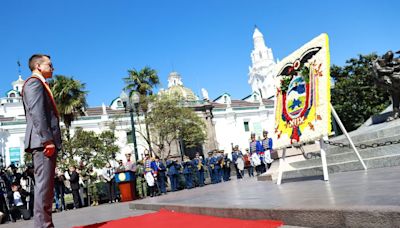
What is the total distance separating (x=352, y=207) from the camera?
2877mm

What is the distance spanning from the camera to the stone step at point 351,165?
6.80m

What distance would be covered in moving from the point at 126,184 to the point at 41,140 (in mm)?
9316

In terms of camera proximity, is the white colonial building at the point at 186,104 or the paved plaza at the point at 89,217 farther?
the white colonial building at the point at 186,104

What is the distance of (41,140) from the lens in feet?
13.3

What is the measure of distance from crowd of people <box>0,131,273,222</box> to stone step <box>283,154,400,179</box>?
20.0ft

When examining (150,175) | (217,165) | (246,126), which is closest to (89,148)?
(217,165)

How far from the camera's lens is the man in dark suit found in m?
4.02

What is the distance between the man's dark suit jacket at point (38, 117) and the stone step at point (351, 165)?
531 cm

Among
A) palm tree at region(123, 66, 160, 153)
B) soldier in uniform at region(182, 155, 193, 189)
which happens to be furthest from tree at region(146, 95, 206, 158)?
soldier in uniform at region(182, 155, 193, 189)

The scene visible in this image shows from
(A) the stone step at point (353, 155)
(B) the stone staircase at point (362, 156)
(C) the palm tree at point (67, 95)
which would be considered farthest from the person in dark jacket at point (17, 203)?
(C) the palm tree at point (67, 95)

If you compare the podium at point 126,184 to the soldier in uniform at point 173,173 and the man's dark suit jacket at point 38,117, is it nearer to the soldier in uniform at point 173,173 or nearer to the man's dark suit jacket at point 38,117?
the soldier in uniform at point 173,173

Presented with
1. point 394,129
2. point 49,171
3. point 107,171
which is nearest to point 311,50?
point 394,129

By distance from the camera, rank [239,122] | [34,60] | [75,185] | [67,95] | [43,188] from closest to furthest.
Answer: [43,188]
[34,60]
[75,185]
[67,95]
[239,122]

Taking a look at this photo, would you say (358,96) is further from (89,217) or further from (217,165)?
(89,217)
